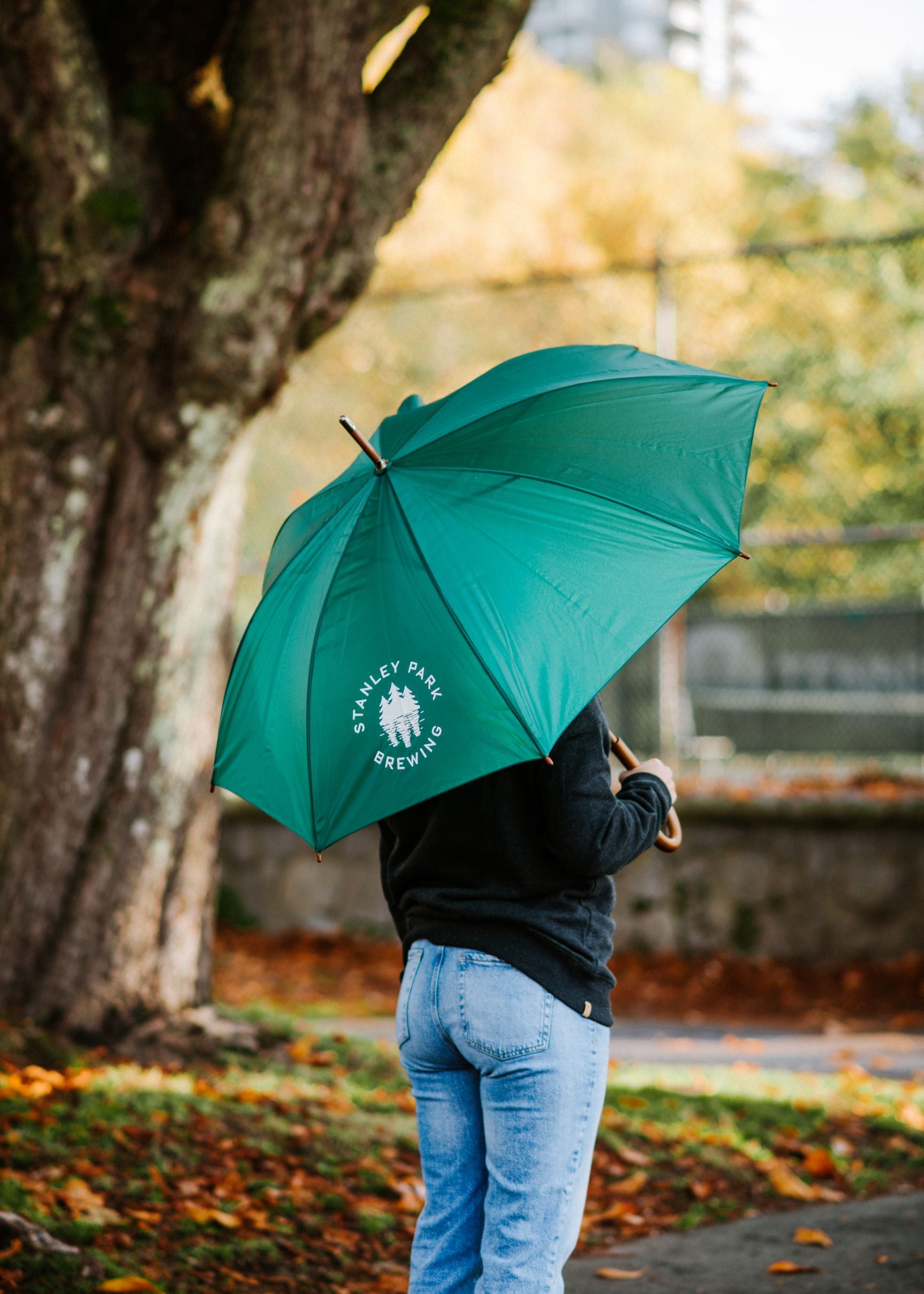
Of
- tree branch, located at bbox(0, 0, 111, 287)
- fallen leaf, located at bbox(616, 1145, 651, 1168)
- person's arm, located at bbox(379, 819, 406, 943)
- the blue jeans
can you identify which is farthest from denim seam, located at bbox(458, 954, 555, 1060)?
tree branch, located at bbox(0, 0, 111, 287)

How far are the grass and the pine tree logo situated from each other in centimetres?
192

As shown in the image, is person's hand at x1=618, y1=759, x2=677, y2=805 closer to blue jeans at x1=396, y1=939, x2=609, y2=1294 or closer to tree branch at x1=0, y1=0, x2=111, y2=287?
blue jeans at x1=396, y1=939, x2=609, y2=1294

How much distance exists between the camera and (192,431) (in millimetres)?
5031

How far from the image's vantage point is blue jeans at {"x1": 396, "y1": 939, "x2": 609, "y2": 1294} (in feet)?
7.43

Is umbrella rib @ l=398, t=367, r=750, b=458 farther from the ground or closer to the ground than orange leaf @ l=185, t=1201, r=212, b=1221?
farther from the ground

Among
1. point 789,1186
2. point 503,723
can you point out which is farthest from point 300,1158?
point 503,723

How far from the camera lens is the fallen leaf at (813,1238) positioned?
396 centimetres

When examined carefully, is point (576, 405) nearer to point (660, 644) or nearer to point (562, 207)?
point (660, 644)

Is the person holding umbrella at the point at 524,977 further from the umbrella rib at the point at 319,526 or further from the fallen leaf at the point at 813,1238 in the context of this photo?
the fallen leaf at the point at 813,1238

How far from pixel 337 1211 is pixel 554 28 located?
105 meters

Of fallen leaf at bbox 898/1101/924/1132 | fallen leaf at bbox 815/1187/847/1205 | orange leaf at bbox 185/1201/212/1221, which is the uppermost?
orange leaf at bbox 185/1201/212/1221

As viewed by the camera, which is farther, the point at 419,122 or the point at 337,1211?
the point at 419,122

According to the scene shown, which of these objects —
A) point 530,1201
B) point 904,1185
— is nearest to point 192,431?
point 530,1201

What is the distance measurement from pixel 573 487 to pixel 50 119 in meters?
3.28
